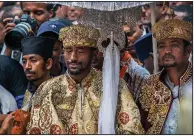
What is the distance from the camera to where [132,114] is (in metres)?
5.09

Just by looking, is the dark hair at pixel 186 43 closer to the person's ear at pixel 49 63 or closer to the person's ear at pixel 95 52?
the person's ear at pixel 95 52

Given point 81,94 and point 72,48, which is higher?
point 72,48

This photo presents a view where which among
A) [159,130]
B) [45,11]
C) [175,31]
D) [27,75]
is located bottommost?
[159,130]

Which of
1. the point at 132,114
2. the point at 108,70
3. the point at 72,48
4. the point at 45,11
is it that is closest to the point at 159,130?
the point at 132,114

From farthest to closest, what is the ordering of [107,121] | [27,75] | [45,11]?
[45,11]
[27,75]
[107,121]

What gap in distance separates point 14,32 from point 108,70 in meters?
1.13

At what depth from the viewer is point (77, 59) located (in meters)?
5.19

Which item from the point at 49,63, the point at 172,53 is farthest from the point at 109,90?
the point at 49,63

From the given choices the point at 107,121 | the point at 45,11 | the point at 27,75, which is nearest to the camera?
the point at 107,121

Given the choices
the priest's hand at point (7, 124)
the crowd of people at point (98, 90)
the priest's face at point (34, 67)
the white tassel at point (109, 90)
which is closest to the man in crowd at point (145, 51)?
the crowd of people at point (98, 90)

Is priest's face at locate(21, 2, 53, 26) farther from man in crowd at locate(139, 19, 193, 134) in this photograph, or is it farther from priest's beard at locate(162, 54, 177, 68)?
priest's beard at locate(162, 54, 177, 68)

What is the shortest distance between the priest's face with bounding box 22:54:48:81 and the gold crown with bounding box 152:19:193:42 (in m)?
1.08

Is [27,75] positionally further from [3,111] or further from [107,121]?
[107,121]

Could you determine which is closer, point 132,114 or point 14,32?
point 132,114
